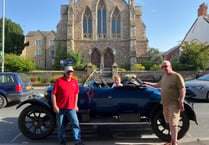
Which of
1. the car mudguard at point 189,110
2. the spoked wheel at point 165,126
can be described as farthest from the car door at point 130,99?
the spoked wheel at point 165,126

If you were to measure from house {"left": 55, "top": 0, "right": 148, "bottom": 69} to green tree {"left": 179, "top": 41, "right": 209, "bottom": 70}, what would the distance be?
30.5 feet

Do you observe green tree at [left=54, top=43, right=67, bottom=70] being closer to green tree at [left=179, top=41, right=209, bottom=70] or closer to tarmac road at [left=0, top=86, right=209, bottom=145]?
green tree at [left=179, top=41, right=209, bottom=70]

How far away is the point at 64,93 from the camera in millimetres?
3605

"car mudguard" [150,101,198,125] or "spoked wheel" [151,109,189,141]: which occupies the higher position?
"car mudguard" [150,101,198,125]

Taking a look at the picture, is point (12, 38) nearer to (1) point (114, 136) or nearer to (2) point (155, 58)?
(2) point (155, 58)

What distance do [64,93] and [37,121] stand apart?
130 centimetres

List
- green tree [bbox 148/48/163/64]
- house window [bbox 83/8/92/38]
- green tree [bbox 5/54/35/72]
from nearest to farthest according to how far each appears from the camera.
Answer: green tree [bbox 5/54/35/72]
green tree [bbox 148/48/163/64]
house window [bbox 83/8/92/38]

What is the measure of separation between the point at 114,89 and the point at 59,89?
139 centimetres

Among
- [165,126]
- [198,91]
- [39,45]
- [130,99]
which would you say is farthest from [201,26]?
[39,45]

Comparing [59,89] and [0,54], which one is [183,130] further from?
[0,54]

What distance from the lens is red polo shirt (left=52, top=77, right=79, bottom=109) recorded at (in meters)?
3.61

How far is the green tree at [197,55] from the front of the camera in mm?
22422

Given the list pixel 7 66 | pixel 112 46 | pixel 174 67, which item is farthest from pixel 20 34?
pixel 174 67

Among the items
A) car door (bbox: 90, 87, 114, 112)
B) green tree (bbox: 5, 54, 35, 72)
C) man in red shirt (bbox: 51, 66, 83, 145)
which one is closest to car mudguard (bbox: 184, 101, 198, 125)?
car door (bbox: 90, 87, 114, 112)
